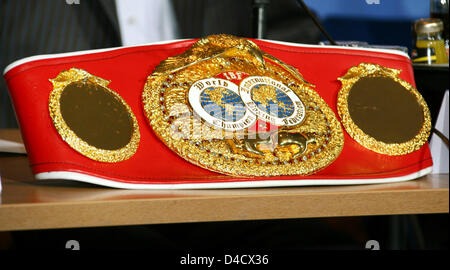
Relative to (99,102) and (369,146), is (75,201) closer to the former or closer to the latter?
(99,102)

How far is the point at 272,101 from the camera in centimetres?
53

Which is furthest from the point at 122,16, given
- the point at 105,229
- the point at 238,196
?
the point at 238,196

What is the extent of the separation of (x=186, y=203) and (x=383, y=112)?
26 centimetres

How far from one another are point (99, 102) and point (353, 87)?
11.0 inches

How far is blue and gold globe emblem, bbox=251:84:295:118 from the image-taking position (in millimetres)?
523

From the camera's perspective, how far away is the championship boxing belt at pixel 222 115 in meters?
0.45

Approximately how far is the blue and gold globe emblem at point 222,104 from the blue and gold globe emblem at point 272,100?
2 centimetres

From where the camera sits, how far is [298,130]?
518mm
